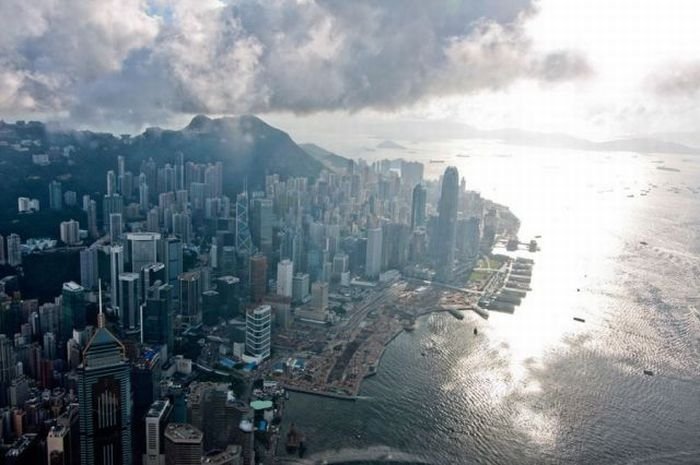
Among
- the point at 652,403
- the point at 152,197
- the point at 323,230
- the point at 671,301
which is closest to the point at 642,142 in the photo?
the point at 671,301

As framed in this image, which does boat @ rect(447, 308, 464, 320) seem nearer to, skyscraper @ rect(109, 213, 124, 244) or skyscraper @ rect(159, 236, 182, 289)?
skyscraper @ rect(159, 236, 182, 289)

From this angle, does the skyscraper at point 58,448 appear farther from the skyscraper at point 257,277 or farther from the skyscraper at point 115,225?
the skyscraper at point 115,225

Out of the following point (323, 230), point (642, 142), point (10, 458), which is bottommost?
point (10, 458)

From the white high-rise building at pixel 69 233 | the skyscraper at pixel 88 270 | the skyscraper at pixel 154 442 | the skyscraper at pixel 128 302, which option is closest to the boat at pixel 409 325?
the skyscraper at pixel 128 302

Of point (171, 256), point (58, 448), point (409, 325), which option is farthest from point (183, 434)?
point (171, 256)

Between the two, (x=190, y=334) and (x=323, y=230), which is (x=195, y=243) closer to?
(x=323, y=230)
